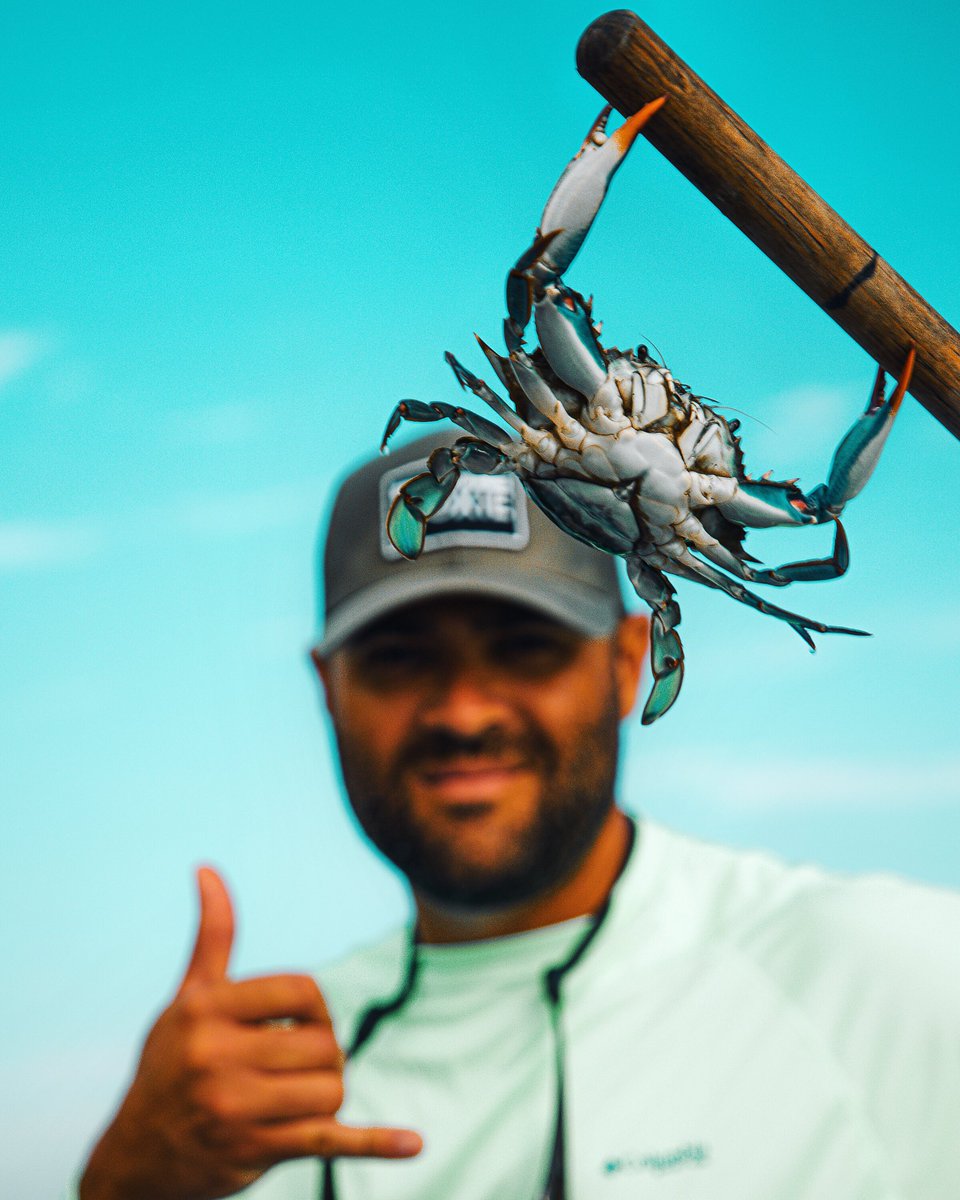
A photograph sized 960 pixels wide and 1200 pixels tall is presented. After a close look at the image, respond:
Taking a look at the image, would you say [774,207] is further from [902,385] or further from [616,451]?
[616,451]

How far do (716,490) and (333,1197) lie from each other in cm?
222

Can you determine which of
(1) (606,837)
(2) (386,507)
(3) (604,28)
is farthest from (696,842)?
(3) (604,28)

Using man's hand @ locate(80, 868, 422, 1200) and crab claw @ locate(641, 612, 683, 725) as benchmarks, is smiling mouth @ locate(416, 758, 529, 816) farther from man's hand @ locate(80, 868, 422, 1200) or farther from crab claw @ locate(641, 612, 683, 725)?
man's hand @ locate(80, 868, 422, 1200)

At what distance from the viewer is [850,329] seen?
7.26 feet

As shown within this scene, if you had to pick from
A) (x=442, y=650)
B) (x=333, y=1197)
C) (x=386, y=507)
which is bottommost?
(x=333, y=1197)

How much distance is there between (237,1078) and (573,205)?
1719 millimetres

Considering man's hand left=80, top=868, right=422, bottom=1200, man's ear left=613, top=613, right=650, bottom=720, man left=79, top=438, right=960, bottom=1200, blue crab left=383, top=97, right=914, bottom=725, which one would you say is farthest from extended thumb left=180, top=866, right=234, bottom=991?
man's ear left=613, top=613, right=650, bottom=720

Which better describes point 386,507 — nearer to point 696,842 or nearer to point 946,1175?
point 696,842

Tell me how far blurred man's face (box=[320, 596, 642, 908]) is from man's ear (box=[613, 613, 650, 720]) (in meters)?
Answer: 0.28

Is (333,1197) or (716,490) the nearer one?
(716,490)

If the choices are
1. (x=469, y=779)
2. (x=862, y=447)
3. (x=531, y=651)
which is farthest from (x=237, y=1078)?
(x=862, y=447)

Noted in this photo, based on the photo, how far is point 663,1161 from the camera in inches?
114

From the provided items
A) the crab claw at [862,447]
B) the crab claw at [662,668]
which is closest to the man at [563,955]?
the crab claw at [662,668]

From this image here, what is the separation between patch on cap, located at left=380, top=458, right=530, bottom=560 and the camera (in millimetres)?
3342
